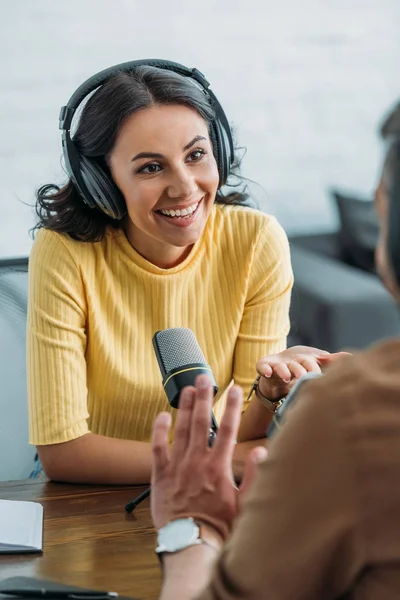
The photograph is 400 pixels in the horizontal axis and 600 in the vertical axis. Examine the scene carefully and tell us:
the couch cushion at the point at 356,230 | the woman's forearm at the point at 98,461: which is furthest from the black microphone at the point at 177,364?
the couch cushion at the point at 356,230

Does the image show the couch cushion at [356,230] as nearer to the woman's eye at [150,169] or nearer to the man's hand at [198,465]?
the woman's eye at [150,169]

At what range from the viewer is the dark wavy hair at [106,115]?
1.66m

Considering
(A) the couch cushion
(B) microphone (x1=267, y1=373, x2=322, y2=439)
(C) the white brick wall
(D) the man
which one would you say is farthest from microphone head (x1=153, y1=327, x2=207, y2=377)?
(A) the couch cushion

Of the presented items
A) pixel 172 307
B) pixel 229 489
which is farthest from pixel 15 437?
pixel 229 489

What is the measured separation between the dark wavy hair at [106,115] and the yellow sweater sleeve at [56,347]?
7cm

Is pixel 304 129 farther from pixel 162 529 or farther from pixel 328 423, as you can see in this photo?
pixel 328 423

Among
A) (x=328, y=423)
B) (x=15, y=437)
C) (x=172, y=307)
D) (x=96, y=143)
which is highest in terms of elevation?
(x=328, y=423)

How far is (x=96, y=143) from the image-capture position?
5.55ft

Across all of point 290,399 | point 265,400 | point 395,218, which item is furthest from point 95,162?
point 395,218

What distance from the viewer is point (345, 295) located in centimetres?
355

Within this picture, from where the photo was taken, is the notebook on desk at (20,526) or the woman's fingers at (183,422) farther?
the notebook on desk at (20,526)

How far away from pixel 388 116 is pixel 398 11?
335 cm

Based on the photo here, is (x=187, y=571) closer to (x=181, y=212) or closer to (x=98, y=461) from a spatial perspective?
(x=98, y=461)

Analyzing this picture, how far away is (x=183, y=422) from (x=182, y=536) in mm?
119
